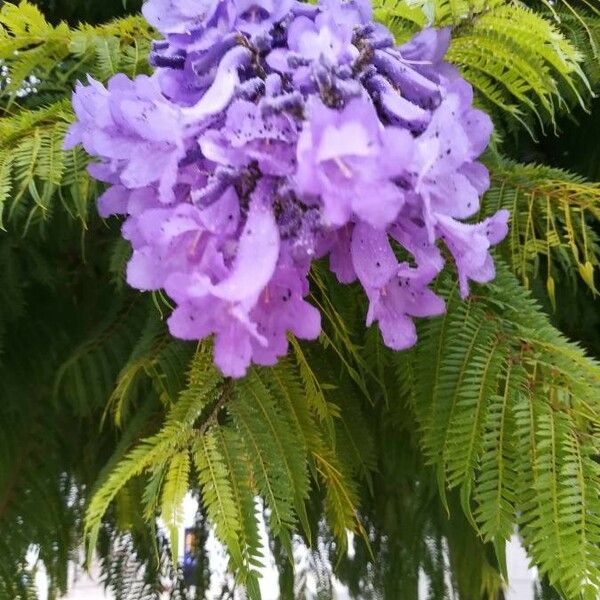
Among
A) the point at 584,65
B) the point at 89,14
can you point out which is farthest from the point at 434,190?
the point at 89,14

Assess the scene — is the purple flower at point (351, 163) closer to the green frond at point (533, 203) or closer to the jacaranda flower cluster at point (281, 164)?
the jacaranda flower cluster at point (281, 164)

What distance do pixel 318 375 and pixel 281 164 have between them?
0.83 feet

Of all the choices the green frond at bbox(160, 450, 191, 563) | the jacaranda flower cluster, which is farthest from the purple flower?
the green frond at bbox(160, 450, 191, 563)

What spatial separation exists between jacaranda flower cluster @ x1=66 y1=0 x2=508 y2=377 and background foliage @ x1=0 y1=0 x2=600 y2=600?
80 mm

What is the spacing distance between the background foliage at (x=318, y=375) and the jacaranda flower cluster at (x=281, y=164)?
0.26 feet

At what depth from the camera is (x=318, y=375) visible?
50 cm

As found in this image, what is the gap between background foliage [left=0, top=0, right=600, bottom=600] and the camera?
1.13ft

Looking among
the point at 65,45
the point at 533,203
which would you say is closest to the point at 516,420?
the point at 533,203

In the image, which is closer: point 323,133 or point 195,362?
point 323,133

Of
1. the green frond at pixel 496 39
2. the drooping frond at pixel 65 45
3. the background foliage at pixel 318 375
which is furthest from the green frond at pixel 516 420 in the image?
the drooping frond at pixel 65 45

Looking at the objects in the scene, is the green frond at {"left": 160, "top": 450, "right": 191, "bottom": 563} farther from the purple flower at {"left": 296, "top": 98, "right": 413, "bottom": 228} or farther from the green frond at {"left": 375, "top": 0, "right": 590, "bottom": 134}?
the green frond at {"left": 375, "top": 0, "right": 590, "bottom": 134}

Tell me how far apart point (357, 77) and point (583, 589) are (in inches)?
9.5

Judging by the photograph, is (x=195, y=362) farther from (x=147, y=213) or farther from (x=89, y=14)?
(x=89, y=14)

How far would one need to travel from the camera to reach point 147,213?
291 mm
